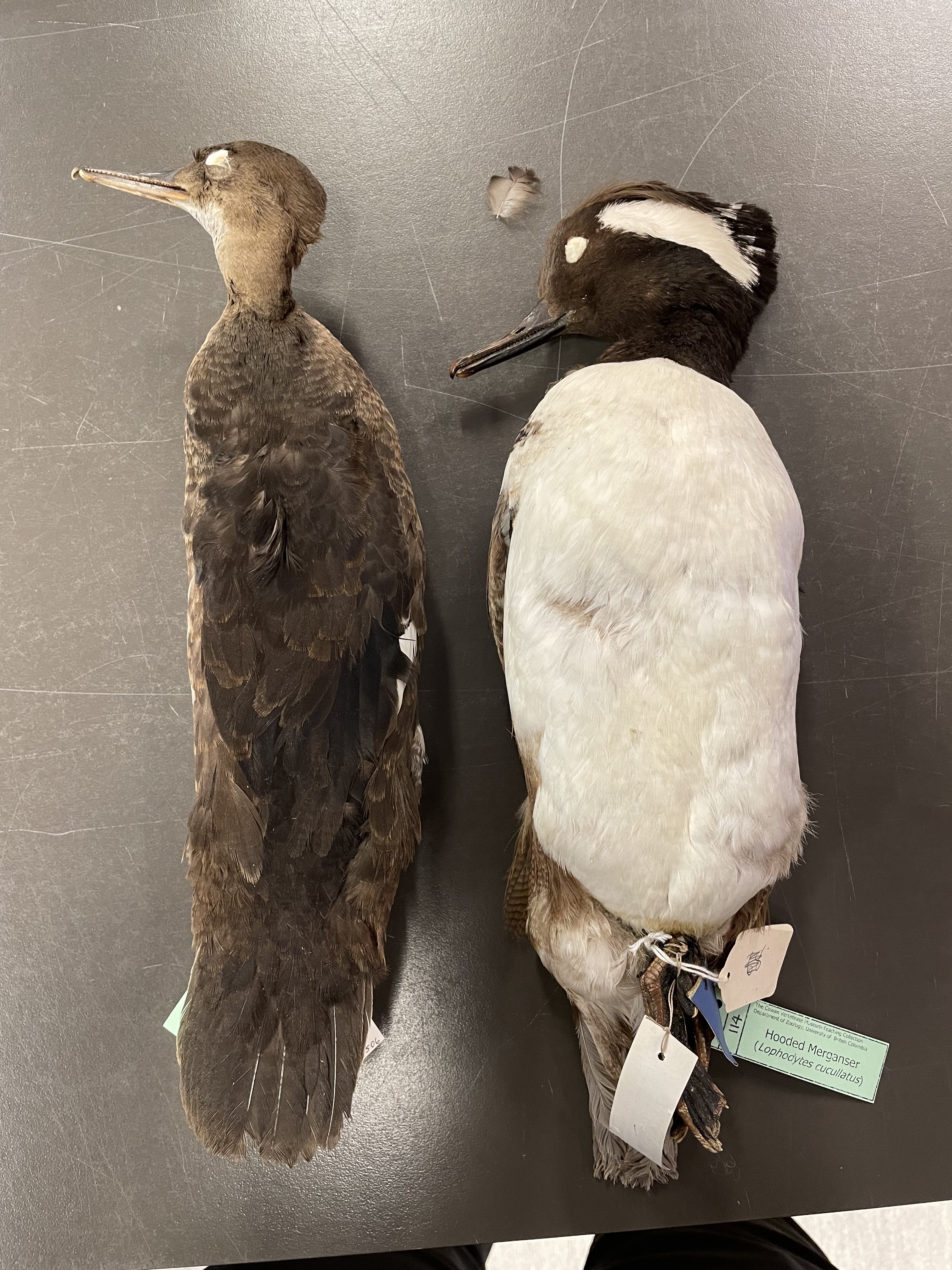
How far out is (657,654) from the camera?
858 millimetres

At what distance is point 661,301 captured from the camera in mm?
1040

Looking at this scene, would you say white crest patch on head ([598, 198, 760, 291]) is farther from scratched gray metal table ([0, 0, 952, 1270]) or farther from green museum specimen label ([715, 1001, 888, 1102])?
green museum specimen label ([715, 1001, 888, 1102])

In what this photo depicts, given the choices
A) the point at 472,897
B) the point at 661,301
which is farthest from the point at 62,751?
the point at 661,301

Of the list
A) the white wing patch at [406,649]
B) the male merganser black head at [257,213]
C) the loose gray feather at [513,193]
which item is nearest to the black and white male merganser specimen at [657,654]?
the white wing patch at [406,649]

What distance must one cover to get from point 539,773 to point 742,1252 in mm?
875

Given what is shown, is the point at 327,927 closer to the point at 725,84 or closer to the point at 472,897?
the point at 472,897

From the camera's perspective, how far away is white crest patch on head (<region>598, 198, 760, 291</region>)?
1.03m

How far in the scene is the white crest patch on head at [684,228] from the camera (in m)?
1.03

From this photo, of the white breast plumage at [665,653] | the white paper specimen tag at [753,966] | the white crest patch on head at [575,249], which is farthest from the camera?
the white crest patch on head at [575,249]

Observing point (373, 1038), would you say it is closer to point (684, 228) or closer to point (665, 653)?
point (665, 653)

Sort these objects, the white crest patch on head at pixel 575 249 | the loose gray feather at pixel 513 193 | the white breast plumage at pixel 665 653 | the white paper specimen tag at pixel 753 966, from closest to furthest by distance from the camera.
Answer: the white breast plumage at pixel 665 653, the white paper specimen tag at pixel 753 966, the white crest patch on head at pixel 575 249, the loose gray feather at pixel 513 193

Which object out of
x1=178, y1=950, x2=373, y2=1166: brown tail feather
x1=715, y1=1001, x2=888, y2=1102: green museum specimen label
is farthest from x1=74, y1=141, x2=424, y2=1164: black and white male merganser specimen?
x1=715, y1=1001, x2=888, y2=1102: green museum specimen label

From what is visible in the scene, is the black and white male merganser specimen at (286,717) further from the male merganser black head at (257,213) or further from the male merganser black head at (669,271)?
the male merganser black head at (669,271)

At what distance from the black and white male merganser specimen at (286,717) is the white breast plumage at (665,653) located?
0.20 m
